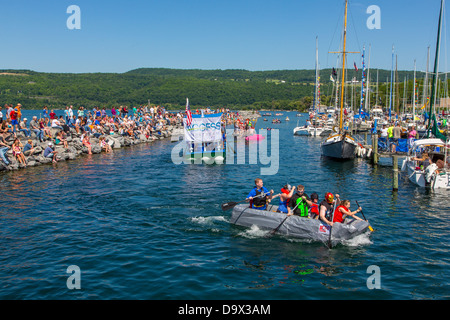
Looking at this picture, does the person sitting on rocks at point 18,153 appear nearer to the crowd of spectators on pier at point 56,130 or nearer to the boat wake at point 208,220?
the crowd of spectators on pier at point 56,130

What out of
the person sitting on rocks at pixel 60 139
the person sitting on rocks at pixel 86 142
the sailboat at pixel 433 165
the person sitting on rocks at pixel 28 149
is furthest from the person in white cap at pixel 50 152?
the sailboat at pixel 433 165

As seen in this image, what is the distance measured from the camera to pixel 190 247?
46.9ft

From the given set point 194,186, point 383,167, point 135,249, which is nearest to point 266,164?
point 383,167

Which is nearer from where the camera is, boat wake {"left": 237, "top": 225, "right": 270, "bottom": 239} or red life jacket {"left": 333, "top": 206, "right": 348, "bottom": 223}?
red life jacket {"left": 333, "top": 206, "right": 348, "bottom": 223}

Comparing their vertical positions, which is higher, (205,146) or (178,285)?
(205,146)

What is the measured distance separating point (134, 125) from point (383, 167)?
31320mm

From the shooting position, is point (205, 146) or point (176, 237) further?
point (205, 146)

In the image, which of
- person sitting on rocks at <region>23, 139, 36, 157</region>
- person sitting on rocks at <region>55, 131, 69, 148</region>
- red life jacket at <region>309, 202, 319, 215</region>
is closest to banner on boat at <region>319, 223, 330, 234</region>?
red life jacket at <region>309, 202, 319, 215</region>

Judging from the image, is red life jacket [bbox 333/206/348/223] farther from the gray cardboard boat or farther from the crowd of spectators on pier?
the crowd of spectators on pier

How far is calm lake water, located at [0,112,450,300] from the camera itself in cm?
1123

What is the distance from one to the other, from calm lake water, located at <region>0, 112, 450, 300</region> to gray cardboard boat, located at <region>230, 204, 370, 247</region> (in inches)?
12.4

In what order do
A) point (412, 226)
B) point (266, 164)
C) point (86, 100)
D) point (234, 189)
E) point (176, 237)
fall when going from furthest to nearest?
point (86, 100)
point (266, 164)
point (234, 189)
point (412, 226)
point (176, 237)

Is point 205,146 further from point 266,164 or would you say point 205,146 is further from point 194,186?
point 194,186

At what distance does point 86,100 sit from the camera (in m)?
178
